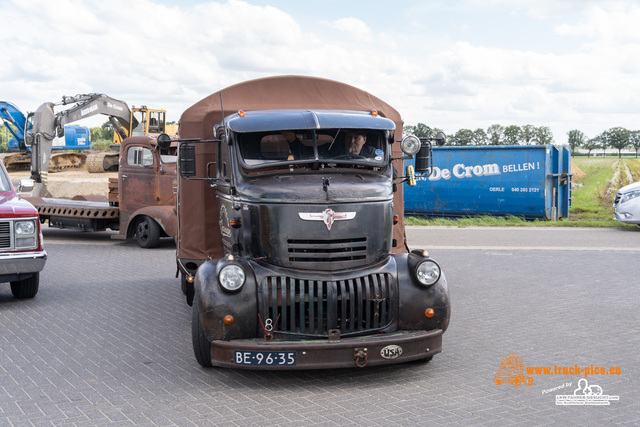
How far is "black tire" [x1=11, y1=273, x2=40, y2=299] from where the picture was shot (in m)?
10.5

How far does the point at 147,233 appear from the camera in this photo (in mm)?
16516

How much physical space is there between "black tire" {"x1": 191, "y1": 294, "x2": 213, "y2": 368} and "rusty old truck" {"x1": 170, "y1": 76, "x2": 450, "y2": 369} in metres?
0.01

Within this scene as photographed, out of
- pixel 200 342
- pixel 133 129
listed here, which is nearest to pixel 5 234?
pixel 200 342

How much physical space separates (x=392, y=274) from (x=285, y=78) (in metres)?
3.19

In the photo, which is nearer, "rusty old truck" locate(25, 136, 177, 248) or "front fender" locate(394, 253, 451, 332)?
"front fender" locate(394, 253, 451, 332)

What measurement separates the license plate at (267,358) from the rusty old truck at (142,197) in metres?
9.51

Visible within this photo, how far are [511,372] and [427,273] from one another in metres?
1.18

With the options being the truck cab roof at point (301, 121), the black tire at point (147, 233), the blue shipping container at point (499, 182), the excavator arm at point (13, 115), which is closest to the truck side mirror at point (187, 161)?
the truck cab roof at point (301, 121)

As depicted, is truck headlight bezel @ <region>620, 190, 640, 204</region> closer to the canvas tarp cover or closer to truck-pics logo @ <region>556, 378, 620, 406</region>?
the canvas tarp cover

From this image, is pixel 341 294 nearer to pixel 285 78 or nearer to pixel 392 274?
pixel 392 274

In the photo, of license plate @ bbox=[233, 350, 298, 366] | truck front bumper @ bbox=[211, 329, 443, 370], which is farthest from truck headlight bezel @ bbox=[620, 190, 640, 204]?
license plate @ bbox=[233, 350, 298, 366]

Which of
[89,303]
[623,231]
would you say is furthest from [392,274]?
[623,231]

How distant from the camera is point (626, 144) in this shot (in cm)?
11844

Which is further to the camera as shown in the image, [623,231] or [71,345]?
[623,231]
